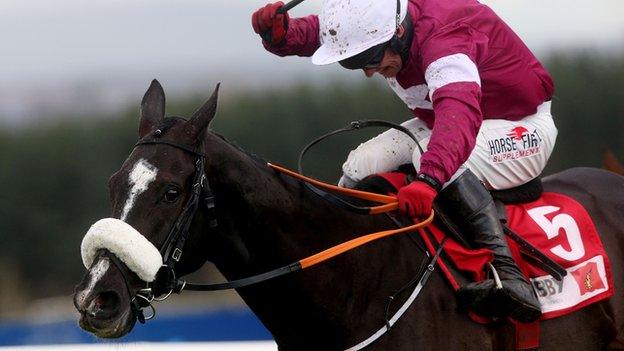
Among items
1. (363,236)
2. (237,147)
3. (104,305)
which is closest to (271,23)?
(237,147)

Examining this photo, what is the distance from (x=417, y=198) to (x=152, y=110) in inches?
39.2

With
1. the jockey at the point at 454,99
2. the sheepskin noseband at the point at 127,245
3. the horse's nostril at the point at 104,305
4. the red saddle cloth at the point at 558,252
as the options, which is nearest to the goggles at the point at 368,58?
the jockey at the point at 454,99

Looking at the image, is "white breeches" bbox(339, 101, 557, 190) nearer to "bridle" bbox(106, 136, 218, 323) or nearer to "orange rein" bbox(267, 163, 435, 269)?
"orange rein" bbox(267, 163, 435, 269)

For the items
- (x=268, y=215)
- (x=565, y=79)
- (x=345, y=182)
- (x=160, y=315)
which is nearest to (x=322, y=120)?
(x=565, y=79)

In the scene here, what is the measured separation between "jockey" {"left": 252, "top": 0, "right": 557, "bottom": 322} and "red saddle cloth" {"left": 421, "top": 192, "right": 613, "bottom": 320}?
12 cm

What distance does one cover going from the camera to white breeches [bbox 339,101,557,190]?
14.9 feet

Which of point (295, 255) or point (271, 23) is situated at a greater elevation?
point (271, 23)

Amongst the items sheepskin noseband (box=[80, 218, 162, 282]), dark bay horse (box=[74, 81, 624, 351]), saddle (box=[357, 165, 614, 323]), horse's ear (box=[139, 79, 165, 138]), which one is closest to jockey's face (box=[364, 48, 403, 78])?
saddle (box=[357, 165, 614, 323])

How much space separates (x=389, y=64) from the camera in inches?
172

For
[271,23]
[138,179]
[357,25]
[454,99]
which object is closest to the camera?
[138,179]

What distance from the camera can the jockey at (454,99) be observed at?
13.2 ft

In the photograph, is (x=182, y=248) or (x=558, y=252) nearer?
(x=182, y=248)

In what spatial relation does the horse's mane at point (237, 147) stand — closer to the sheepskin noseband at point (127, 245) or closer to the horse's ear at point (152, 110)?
the horse's ear at point (152, 110)

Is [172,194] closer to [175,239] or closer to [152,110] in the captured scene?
[175,239]
